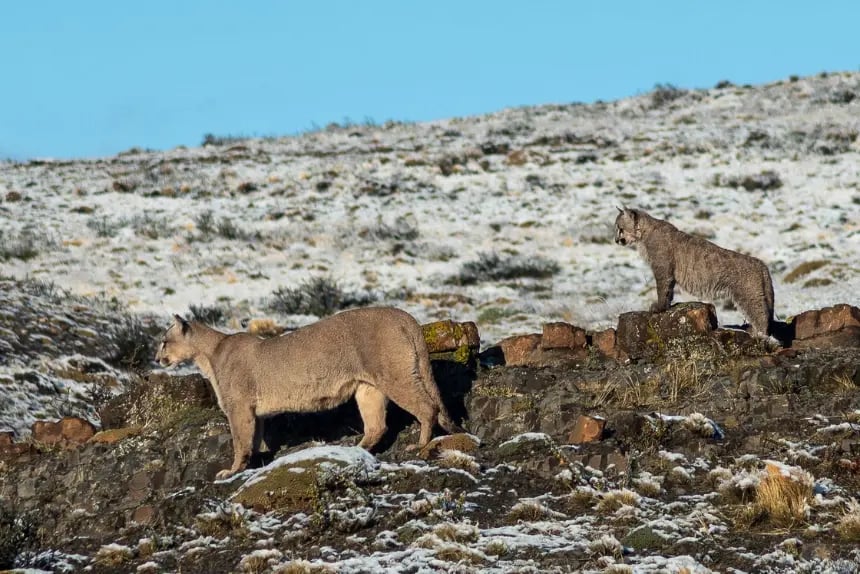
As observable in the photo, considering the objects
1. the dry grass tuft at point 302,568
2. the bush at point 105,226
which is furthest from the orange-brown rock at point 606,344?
the bush at point 105,226

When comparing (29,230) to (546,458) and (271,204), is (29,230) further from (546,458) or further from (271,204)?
(546,458)

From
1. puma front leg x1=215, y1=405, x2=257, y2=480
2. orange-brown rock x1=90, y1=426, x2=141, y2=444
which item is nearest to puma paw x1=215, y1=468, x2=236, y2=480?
puma front leg x1=215, y1=405, x2=257, y2=480

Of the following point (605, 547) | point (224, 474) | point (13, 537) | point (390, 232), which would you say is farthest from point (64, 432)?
point (390, 232)

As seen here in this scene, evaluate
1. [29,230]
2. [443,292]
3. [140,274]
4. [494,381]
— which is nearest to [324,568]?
[494,381]

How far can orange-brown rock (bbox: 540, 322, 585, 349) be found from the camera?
571 inches

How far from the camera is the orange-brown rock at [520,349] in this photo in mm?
14625

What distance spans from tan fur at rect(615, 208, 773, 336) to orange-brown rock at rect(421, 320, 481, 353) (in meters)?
2.37

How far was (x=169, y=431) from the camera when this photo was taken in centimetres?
1348

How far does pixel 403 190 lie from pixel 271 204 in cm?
478

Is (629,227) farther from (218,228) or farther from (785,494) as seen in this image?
(218,228)

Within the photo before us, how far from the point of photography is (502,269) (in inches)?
1156

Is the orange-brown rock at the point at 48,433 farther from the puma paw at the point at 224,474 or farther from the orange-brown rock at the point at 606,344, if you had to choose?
the orange-brown rock at the point at 606,344

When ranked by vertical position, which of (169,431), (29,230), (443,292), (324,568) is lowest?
(324,568)

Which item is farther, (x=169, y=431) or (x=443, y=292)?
(x=443, y=292)
